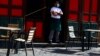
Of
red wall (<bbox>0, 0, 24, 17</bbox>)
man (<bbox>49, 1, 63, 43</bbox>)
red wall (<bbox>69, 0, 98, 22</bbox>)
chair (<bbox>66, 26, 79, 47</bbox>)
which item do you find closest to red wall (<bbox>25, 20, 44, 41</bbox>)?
man (<bbox>49, 1, 63, 43</bbox>)

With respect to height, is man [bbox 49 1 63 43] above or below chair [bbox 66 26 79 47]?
above

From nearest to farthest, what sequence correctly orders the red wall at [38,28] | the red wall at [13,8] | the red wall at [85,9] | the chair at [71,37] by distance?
the red wall at [13,8] → the chair at [71,37] → the red wall at [38,28] → the red wall at [85,9]

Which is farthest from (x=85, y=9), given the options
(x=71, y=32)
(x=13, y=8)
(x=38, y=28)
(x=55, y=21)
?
(x=13, y=8)

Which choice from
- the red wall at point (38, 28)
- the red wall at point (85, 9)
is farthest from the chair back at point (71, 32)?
the red wall at point (38, 28)

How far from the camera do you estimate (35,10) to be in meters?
16.5

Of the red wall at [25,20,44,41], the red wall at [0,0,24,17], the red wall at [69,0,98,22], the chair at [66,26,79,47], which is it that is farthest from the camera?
the red wall at [69,0,98,22]

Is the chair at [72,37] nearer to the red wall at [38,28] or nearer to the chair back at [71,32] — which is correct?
the chair back at [71,32]

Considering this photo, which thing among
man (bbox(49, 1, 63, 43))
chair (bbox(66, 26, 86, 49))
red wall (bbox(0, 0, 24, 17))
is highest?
red wall (bbox(0, 0, 24, 17))

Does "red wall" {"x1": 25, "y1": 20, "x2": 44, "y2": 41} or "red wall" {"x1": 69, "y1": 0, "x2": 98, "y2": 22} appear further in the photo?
"red wall" {"x1": 69, "y1": 0, "x2": 98, "y2": 22}

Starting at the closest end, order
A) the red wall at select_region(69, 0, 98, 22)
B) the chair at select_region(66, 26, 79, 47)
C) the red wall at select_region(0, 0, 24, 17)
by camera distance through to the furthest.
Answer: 1. the red wall at select_region(0, 0, 24, 17)
2. the chair at select_region(66, 26, 79, 47)
3. the red wall at select_region(69, 0, 98, 22)

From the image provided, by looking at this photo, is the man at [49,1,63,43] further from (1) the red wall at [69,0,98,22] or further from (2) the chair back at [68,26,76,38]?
(1) the red wall at [69,0,98,22]

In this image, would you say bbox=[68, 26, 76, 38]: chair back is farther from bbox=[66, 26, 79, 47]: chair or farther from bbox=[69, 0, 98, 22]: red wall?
bbox=[69, 0, 98, 22]: red wall

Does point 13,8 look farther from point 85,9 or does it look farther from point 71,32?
point 85,9

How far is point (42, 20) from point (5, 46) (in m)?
2.38
